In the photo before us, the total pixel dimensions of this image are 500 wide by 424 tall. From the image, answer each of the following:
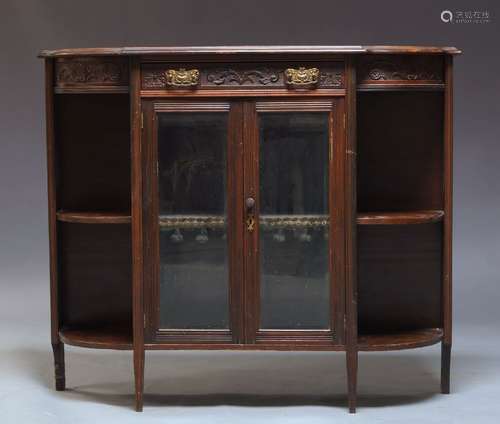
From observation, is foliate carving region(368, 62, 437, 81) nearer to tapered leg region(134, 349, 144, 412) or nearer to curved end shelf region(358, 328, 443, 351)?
curved end shelf region(358, 328, 443, 351)

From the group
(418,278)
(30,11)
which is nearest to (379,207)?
(418,278)

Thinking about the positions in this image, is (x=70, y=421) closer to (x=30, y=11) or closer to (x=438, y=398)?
(x=438, y=398)

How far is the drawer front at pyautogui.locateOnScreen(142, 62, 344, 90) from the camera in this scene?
5551mm

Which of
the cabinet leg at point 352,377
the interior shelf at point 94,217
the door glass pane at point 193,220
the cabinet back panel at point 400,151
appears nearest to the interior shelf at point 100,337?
the door glass pane at point 193,220

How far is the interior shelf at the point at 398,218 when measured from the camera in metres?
5.67

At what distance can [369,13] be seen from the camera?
291 inches

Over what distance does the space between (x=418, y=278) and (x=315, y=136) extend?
983 millimetres

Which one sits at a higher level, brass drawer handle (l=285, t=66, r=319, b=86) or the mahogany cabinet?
brass drawer handle (l=285, t=66, r=319, b=86)

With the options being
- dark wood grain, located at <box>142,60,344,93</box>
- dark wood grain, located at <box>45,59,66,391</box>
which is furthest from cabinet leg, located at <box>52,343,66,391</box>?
dark wood grain, located at <box>142,60,344,93</box>

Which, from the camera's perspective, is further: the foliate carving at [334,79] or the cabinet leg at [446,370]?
the cabinet leg at [446,370]

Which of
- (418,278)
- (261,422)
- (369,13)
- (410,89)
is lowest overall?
(261,422)

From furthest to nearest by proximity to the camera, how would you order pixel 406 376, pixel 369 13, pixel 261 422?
pixel 369 13 < pixel 406 376 < pixel 261 422

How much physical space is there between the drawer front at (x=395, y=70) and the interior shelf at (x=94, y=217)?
3.68 ft

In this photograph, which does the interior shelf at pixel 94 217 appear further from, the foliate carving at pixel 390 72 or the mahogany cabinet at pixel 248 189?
the foliate carving at pixel 390 72
